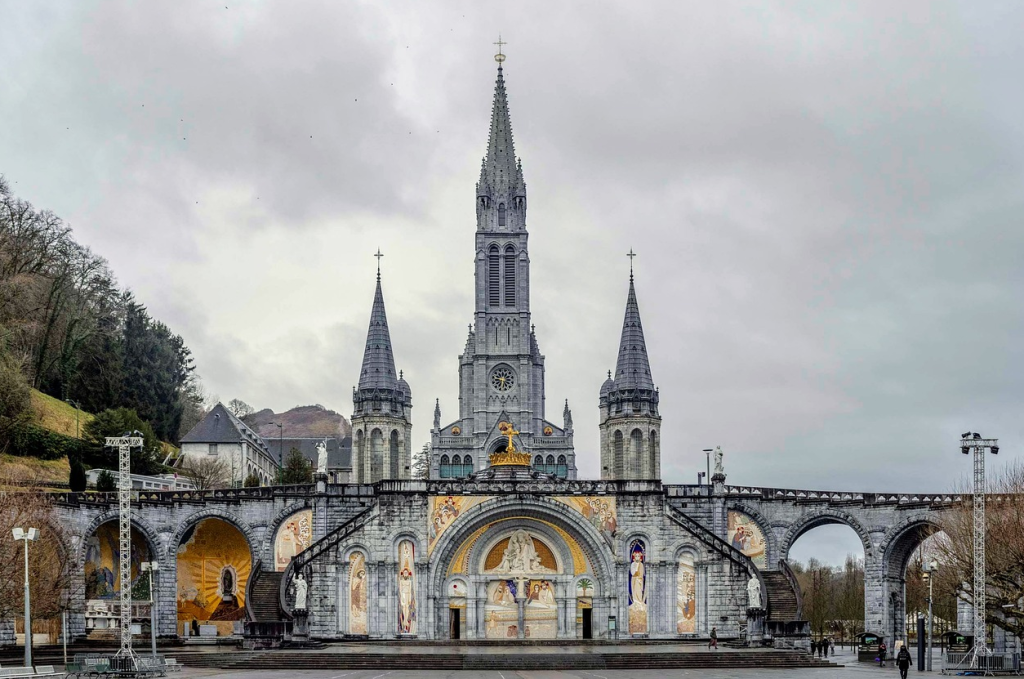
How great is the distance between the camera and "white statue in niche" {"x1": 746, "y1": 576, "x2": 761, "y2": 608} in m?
61.7

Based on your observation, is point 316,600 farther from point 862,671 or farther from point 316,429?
point 316,429

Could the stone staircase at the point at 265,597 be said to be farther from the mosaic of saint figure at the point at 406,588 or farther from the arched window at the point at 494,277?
the arched window at the point at 494,277

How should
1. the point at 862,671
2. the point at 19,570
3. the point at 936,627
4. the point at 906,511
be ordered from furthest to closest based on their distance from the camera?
1. the point at 936,627
2. the point at 906,511
3. the point at 19,570
4. the point at 862,671

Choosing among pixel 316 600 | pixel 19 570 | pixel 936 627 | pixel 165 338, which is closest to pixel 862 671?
pixel 316 600

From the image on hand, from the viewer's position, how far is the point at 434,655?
2119 inches

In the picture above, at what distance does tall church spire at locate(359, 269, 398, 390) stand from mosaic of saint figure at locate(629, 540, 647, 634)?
1704 inches

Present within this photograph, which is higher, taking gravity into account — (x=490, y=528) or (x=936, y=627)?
(x=490, y=528)

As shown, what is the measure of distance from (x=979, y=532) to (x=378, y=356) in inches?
2534

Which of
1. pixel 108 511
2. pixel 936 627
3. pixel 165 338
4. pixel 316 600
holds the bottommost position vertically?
pixel 936 627

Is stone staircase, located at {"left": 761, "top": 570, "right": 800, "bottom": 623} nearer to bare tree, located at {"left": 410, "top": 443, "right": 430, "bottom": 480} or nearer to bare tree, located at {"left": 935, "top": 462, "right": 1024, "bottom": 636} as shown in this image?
bare tree, located at {"left": 935, "top": 462, "right": 1024, "bottom": 636}

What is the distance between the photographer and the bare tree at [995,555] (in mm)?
53094

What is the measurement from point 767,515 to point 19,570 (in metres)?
36.6

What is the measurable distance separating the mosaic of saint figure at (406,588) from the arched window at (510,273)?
61629 mm

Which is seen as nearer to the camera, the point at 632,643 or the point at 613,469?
the point at 632,643
